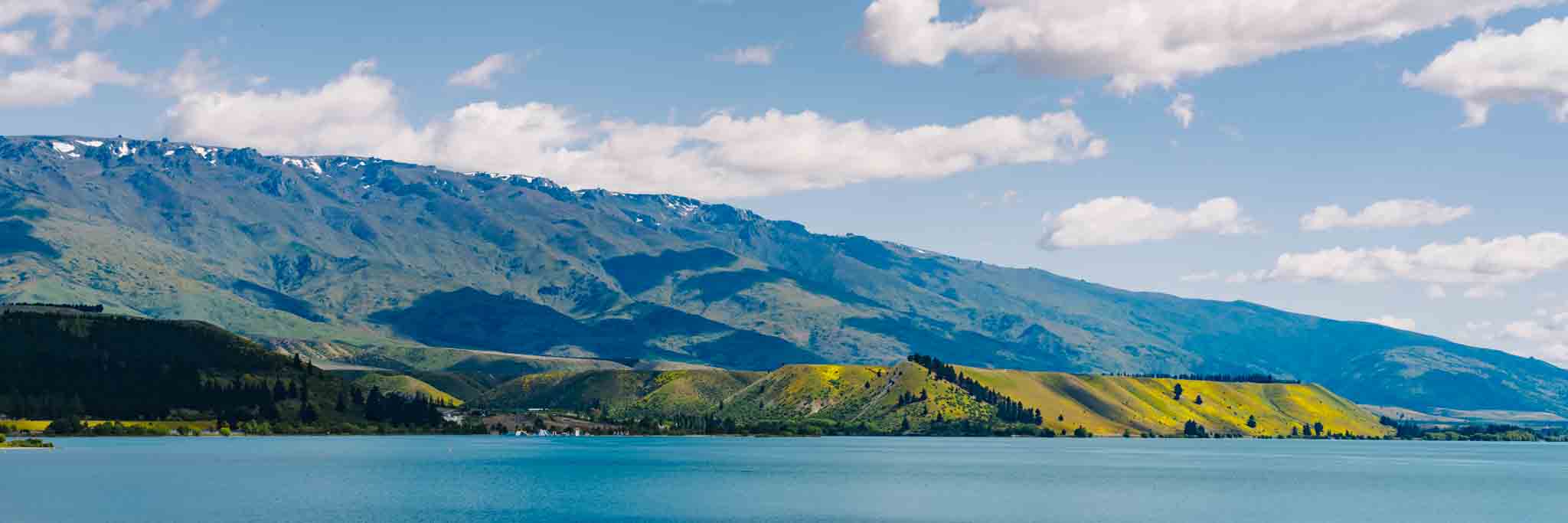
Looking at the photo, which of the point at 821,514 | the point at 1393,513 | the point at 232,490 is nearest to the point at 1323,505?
the point at 1393,513

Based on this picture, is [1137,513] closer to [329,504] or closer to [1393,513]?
[1393,513]

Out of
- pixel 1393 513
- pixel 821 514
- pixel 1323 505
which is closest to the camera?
pixel 821 514

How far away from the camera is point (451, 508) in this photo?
17725cm

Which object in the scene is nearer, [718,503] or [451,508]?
[451,508]

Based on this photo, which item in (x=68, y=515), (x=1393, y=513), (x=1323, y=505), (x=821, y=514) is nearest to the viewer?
(x=68, y=515)

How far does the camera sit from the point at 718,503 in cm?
19125

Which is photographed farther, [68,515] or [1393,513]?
[1393,513]

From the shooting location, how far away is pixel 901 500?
649 ft

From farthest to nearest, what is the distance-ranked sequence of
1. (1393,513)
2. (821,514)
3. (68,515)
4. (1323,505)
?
(1323,505)
(1393,513)
(821,514)
(68,515)

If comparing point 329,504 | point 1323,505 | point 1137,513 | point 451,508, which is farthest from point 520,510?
point 1323,505

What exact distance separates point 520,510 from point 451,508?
7.55 m

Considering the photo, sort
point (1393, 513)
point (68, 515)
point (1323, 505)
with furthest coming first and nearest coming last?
point (1323, 505), point (1393, 513), point (68, 515)

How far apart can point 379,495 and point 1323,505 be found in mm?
114143

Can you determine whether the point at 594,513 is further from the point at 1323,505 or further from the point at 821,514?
the point at 1323,505
